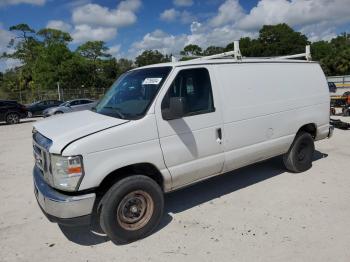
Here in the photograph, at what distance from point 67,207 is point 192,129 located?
182 cm

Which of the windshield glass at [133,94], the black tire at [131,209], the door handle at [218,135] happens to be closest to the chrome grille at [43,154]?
the black tire at [131,209]

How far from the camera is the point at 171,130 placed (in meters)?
4.08

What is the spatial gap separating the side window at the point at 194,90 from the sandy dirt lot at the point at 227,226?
1559 mm

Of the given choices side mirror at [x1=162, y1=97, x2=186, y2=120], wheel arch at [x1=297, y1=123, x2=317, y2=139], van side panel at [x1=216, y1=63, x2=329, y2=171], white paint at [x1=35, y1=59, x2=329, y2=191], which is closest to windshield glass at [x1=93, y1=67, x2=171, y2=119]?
white paint at [x1=35, y1=59, x2=329, y2=191]

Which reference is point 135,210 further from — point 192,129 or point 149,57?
point 149,57

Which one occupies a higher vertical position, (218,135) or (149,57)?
(149,57)

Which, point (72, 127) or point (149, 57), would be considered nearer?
point (72, 127)

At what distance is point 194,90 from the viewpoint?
442cm

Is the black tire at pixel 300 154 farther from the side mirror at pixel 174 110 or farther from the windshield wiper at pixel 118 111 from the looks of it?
the windshield wiper at pixel 118 111

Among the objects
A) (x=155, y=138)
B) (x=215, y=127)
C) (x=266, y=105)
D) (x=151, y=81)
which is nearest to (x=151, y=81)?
(x=151, y=81)

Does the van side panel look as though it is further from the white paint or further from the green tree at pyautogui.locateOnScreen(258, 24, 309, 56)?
the green tree at pyautogui.locateOnScreen(258, 24, 309, 56)

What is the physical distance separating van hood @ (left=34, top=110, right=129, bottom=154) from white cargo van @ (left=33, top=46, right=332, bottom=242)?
1cm

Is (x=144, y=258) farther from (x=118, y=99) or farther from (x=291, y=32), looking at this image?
(x=291, y=32)

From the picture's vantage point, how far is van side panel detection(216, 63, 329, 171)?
187 inches
